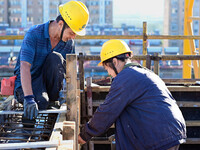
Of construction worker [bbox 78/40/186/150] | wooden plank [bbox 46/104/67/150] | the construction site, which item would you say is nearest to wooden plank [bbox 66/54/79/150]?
the construction site

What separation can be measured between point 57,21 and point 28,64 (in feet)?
2.03

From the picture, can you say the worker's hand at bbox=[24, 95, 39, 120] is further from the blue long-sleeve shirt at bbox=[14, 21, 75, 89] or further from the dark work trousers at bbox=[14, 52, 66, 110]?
the blue long-sleeve shirt at bbox=[14, 21, 75, 89]

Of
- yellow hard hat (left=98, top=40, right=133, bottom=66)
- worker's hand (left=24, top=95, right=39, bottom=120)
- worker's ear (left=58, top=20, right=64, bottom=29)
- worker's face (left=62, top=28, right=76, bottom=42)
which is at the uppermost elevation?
worker's ear (left=58, top=20, right=64, bottom=29)

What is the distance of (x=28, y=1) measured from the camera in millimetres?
70875

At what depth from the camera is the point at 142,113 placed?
98.0 inches

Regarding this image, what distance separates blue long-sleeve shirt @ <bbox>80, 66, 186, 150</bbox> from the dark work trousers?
1.16m

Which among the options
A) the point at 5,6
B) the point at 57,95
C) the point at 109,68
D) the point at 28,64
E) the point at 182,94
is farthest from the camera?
the point at 5,6

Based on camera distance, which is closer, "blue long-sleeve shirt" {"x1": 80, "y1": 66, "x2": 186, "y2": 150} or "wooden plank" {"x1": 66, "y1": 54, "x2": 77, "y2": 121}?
"blue long-sleeve shirt" {"x1": 80, "y1": 66, "x2": 186, "y2": 150}

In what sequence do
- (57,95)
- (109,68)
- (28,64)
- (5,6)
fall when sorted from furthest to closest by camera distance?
(5,6) → (57,95) → (28,64) → (109,68)

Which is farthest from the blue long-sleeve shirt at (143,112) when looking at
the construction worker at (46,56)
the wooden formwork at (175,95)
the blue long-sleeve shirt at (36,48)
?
the wooden formwork at (175,95)

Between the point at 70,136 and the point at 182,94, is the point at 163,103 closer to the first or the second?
the point at 70,136

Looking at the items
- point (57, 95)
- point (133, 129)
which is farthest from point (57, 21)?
point (133, 129)

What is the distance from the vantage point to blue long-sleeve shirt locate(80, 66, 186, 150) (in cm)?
244

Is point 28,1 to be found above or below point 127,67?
above
